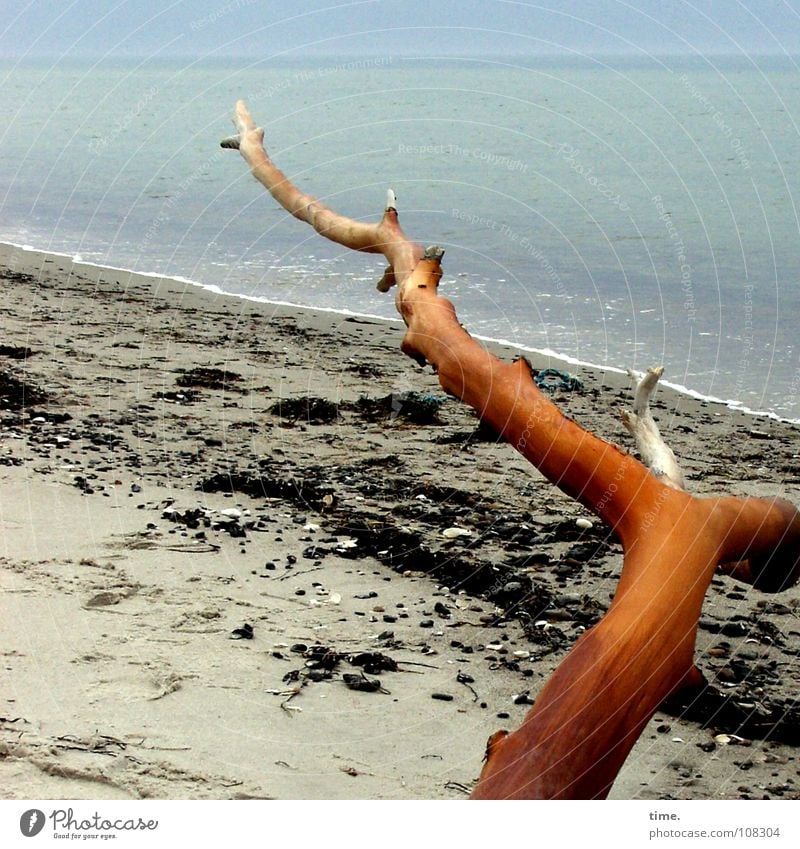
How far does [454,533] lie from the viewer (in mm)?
4930

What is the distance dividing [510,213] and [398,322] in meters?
4.79

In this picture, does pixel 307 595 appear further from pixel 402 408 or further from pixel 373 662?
pixel 402 408

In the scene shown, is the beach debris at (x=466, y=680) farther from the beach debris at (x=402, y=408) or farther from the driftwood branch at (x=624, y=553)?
the beach debris at (x=402, y=408)

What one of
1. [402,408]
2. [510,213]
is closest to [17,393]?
[402,408]

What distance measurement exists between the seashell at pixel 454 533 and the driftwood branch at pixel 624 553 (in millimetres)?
1186

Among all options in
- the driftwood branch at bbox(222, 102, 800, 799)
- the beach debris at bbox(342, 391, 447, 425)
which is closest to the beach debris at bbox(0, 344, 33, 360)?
the beach debris at bbox(342, 391, 447, 425)

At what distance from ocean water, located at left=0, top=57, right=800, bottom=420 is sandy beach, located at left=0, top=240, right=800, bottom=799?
1.85 m

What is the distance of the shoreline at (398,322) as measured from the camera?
771 cm

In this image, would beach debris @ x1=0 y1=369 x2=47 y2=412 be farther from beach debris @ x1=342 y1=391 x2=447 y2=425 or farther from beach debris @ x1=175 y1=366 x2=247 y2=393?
beach debris @ x1=342 y1=391 x2=447 y2=425

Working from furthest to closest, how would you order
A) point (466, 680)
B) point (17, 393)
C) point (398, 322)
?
point (398, 322) → point (17, 393) → point (466, 680)

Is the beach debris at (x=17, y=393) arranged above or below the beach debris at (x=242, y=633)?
above

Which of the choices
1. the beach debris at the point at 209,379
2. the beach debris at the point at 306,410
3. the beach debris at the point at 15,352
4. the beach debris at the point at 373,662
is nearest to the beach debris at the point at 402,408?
the beach debris at the point at 306,410

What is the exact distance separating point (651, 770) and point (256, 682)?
1.16 meters
